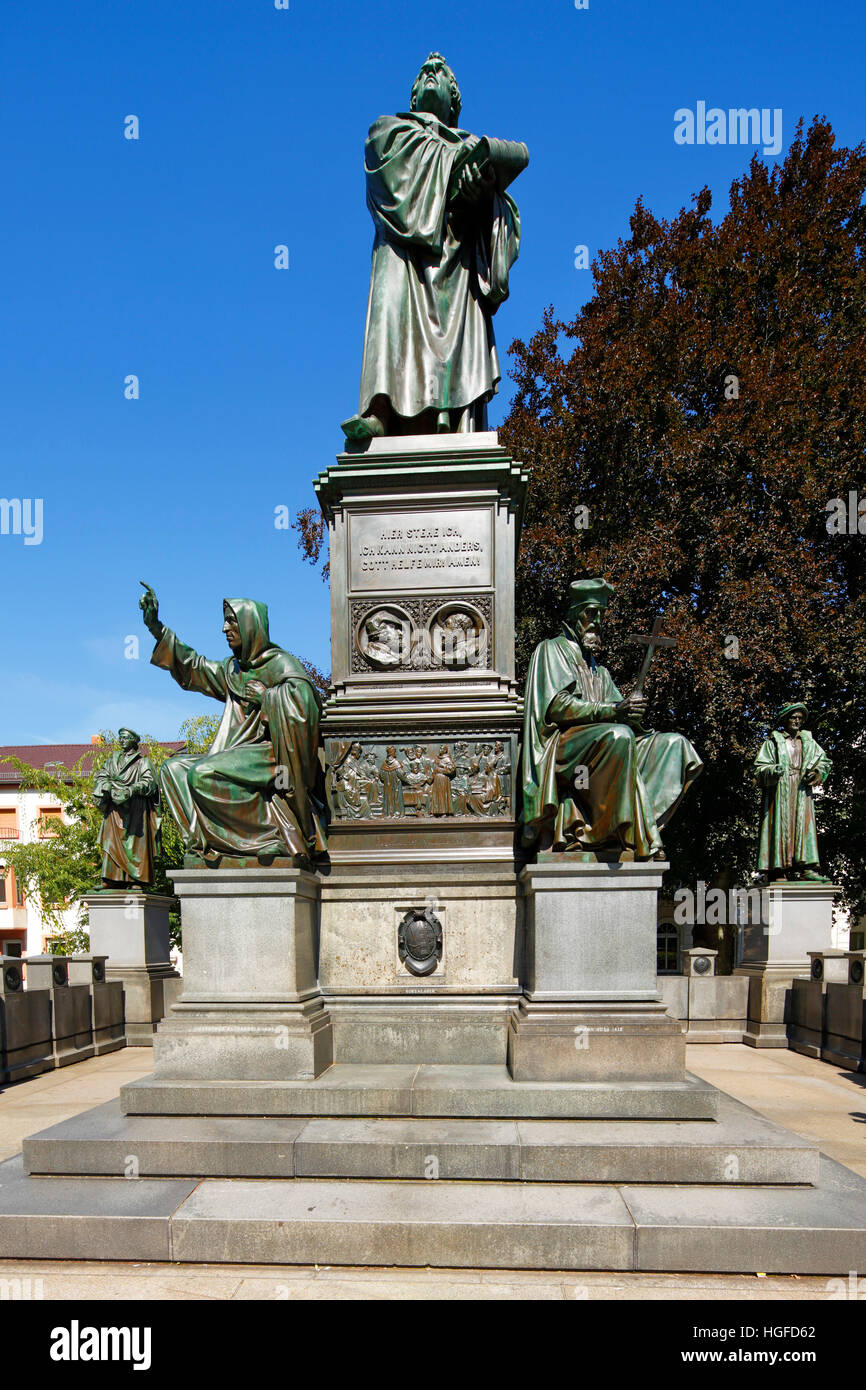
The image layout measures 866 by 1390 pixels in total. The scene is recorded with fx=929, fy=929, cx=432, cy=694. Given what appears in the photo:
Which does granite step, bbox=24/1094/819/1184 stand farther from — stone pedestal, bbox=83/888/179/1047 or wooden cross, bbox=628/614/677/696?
stone pedestal, bbox=83/888/179/1047

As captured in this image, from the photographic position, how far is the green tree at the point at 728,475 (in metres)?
18.8

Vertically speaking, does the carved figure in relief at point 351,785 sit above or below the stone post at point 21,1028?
above

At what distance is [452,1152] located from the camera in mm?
5316

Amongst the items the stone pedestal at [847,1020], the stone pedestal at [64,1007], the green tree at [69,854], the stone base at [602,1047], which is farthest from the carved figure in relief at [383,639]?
the green tree at [69,854]

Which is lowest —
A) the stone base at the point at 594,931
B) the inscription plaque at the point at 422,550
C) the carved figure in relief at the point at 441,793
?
the stone base at the point at 594,931

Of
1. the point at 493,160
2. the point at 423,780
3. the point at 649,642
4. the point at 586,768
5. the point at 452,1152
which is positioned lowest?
the point at 452,1152

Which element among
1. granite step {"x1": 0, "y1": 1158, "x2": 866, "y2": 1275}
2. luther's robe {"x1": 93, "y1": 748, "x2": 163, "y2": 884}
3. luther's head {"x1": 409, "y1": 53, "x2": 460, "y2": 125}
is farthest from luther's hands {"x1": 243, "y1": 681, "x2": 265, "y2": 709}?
luther's robe {"x1": 93, "y1": 748, "x2": 163, "y2": 884}

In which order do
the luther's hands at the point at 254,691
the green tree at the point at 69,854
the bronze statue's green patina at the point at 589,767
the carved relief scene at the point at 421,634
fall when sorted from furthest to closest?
the green tree at the point at 69,854, the carved relief scene at the point at 421,634, the luther's hands at the point at 254,691, the bronze statue's green patina at the point at 589,767

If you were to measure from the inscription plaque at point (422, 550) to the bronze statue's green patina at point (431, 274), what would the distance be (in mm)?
1003

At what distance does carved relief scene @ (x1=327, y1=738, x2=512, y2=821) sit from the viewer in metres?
7.40

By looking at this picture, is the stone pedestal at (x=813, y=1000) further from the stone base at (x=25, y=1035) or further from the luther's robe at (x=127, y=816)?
the luther's robe at (x=127, y=816)

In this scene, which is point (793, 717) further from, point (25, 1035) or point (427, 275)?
point (25, 1035)

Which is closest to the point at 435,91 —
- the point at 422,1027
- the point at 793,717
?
the point at 422,1027

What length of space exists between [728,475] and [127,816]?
45.3 ft
